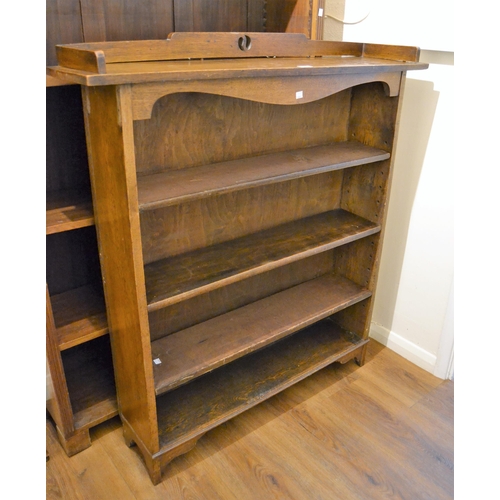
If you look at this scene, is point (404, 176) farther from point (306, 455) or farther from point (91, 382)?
point (91, 382)

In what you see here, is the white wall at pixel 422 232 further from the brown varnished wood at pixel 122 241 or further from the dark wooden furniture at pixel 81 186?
the brown varnished wood at pixel 122 241

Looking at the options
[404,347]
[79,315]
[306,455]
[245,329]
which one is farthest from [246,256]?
[404,347]

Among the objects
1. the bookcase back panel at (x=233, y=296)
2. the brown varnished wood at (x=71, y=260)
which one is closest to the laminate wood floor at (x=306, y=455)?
the bookcase back panel at (x=233, y=296)

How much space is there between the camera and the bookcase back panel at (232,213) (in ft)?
5.43

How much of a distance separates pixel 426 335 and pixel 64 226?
1604 mm

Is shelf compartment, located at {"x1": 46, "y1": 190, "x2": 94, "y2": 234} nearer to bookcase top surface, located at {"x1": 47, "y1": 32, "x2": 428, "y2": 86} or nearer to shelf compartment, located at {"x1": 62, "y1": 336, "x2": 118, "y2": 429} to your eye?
bookcase top surface, located at {"x1": 47, "y1": 32, "x2": 428, "y2": 86}

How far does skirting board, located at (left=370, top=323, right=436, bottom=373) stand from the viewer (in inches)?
87.0

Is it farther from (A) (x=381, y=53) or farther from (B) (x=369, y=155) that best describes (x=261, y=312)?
(A) (x=381, y=53)

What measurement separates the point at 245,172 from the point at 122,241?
1.48 ft

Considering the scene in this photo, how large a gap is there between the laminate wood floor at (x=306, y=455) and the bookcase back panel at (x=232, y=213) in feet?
2.38

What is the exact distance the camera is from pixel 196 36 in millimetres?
1437

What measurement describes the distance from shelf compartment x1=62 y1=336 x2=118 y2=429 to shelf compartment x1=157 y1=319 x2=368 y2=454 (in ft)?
0.66

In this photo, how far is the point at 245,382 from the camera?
6.29ft

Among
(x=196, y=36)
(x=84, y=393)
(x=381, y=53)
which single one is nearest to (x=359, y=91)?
(x=381, y=53)
